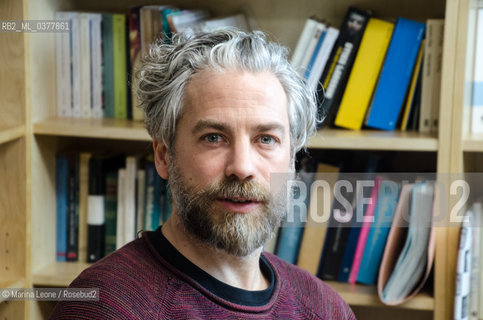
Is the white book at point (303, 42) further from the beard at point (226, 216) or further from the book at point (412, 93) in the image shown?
the beard at point (226, 216)

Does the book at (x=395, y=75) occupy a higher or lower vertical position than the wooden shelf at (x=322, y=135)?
higher

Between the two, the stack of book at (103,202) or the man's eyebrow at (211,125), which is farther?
the stack of book at (103,202)

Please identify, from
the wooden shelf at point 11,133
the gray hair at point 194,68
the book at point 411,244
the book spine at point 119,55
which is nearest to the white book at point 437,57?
the book at point 411,244

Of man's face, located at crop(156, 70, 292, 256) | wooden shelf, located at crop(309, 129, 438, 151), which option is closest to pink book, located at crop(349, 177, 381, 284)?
wooden shelf, located at crop(309, 129, 438, 151)

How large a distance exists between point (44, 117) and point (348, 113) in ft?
2.71

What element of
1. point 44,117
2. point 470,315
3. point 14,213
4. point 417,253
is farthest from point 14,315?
point 470,315

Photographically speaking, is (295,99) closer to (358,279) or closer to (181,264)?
(181,264)

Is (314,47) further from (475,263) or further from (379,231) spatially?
(475,263)

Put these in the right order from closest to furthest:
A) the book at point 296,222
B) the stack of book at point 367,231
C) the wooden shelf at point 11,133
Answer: the wooden shelf at point 11,133 < the stack of book at point 367,231 < the book at point 296,222

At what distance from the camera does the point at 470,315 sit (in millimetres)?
1724

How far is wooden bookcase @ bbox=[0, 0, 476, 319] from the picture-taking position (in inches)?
64.9

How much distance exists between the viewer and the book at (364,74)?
176 cm

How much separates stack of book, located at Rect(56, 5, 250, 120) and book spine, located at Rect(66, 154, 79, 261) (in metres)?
0.14

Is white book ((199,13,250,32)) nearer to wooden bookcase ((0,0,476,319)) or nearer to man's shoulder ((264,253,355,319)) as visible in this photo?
wooden bookcase ((0,0,476,319))
